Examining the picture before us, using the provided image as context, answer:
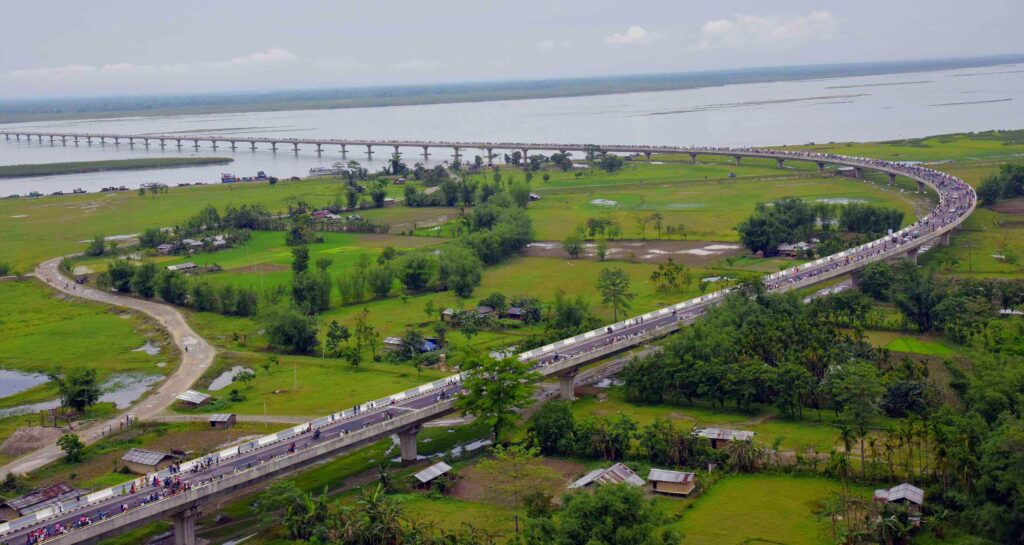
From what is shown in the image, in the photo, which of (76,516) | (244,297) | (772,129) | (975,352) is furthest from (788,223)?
(772,129)

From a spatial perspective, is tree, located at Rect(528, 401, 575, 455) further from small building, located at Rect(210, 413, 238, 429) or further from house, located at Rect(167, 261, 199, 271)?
house, located at Rect(167, 261, 199, 271)

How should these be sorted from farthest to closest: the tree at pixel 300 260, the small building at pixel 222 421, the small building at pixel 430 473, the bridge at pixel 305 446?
the tree at pixel 300 260 < the small building at pixel 222 421 < the small building at pixel 430 473 < the bridge at pixel 305 446

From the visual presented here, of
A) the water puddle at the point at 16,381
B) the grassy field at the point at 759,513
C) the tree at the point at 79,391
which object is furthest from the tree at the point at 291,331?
the grassy field at the point at 759,513

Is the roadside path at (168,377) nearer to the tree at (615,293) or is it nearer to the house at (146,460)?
the house at (146,460)

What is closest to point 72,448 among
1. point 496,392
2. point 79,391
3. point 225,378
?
point 79,391

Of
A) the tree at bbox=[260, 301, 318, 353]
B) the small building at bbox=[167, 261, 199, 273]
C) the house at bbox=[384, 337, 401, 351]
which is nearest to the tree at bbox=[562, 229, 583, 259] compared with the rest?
the house at bbox=[384, 337, 401, 351]
